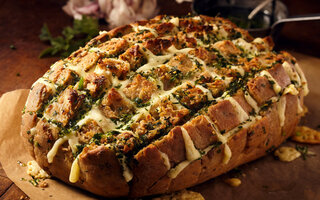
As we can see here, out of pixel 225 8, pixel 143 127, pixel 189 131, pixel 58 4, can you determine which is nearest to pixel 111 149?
pixel 143 127

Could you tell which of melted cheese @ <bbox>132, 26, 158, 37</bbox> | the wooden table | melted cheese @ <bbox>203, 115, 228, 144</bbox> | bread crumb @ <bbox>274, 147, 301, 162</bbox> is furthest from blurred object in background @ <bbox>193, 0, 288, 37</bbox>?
melted cheese @ <bbox>203, 115, 228, 144</bbox>

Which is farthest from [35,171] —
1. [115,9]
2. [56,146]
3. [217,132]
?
[115,9]

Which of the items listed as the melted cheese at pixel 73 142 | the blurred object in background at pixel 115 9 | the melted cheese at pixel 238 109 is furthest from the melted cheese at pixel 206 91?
the blurred object in background at pixel 115 9

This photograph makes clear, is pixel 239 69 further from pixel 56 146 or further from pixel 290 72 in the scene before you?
pixel 56 146

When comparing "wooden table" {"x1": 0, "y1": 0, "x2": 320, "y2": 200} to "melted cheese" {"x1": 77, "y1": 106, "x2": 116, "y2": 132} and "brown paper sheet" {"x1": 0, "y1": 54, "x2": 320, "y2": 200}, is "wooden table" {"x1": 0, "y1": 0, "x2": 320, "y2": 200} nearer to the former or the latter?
"brown paper sheet" {"x1": 0, "y1": 54, "x2": 320, "y2": 200}

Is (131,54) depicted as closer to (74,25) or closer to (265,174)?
(265,174)
